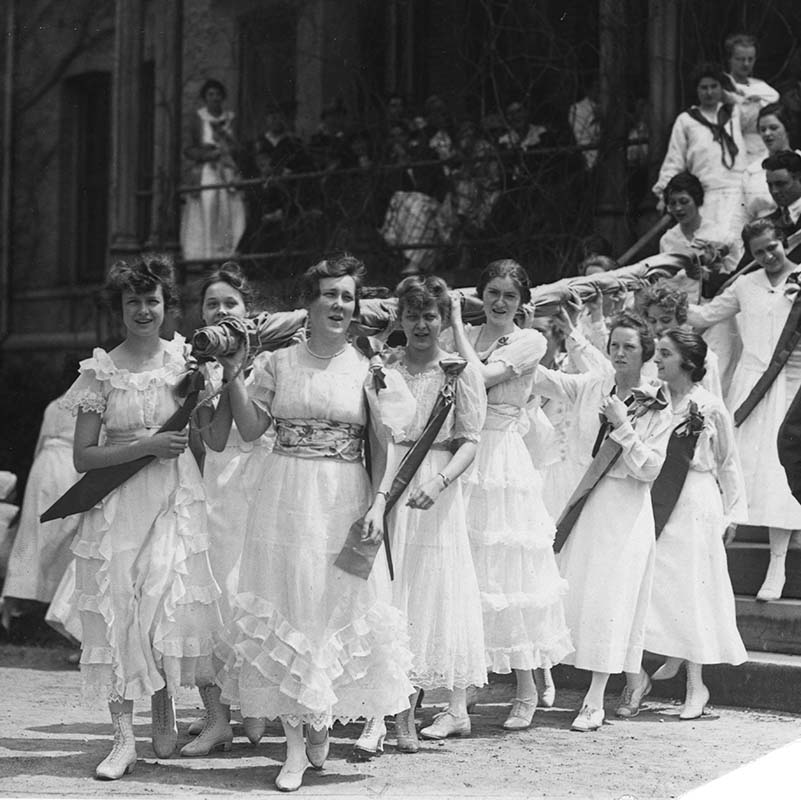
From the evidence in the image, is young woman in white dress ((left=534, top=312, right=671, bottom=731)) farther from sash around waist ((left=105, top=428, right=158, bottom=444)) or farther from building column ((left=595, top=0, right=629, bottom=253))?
building column ((left=595, top=0, right=629, bottom=253))

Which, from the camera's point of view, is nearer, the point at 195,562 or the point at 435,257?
the point at 195,562

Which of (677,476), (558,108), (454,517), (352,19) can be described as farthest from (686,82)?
(454,517)

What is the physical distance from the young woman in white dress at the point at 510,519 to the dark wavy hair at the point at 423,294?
0.20m

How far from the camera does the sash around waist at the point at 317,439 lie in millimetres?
5914

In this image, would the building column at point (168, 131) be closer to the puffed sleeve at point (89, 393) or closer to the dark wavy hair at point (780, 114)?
the dark wavy hair at point (780, 114)

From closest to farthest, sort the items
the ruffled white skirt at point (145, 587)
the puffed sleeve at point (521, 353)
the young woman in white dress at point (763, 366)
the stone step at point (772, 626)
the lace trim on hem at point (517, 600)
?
the ruffled white skirt at point (145, 587)
the lace trim on hem at point (517, 600)
the puffed sleeve at point (521, 353)
the stone step at point (772, 626)
the young woman in white dress at point (763, 366)

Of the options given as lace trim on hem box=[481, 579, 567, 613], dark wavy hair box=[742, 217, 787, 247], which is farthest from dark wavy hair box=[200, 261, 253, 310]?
dark wavy hair box=[742, 217, 787, 247]

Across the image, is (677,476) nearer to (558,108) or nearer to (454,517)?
(454,517)

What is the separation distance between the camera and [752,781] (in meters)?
5.54

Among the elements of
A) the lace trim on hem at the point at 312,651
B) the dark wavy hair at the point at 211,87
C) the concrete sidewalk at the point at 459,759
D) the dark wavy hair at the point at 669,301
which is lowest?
the concrete sidewalk at the point at 459,759

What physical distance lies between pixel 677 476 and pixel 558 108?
6.67 meters

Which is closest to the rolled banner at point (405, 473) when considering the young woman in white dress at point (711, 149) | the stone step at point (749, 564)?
the stone step at point (749, 564)

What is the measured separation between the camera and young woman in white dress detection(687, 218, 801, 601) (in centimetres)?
817

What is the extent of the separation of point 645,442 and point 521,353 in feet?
2.33
